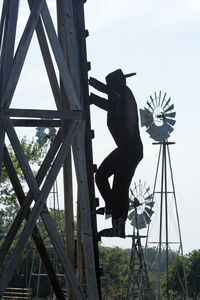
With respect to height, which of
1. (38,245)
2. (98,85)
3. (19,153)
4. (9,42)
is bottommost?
(38,245)

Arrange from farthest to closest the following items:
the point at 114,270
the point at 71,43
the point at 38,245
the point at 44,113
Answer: the point at 114,270 → the point at 71,43 → the point at 38,245 → the point at 44,113

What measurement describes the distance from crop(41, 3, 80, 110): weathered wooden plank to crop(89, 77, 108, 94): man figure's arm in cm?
52

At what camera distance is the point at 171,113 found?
25.0 metres

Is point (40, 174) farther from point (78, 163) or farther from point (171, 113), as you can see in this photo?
point (171, 113)

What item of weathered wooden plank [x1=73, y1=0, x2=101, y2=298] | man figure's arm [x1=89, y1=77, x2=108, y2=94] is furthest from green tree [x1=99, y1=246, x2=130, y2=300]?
weathered wooden plank [x1=73, y1=0, x2=101, y2=298]

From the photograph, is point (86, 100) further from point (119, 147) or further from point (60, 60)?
point (119, 147)

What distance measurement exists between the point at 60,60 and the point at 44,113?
61 centimetres

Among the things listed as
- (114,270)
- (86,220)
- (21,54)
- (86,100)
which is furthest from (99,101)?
(114,270)

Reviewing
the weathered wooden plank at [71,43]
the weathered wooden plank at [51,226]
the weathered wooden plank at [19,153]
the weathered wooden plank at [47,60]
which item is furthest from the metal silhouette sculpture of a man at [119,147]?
the weathered wooden plank at [19,153]

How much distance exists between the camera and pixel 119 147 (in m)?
8.60

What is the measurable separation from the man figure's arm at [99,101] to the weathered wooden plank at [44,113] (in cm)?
45

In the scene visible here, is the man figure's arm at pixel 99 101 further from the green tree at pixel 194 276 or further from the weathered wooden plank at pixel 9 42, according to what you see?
the green tree at pixel 194 276

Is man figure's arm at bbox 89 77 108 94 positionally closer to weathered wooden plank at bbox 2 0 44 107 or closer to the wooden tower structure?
the wooden tower structure

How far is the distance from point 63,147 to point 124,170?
3.24 feet
